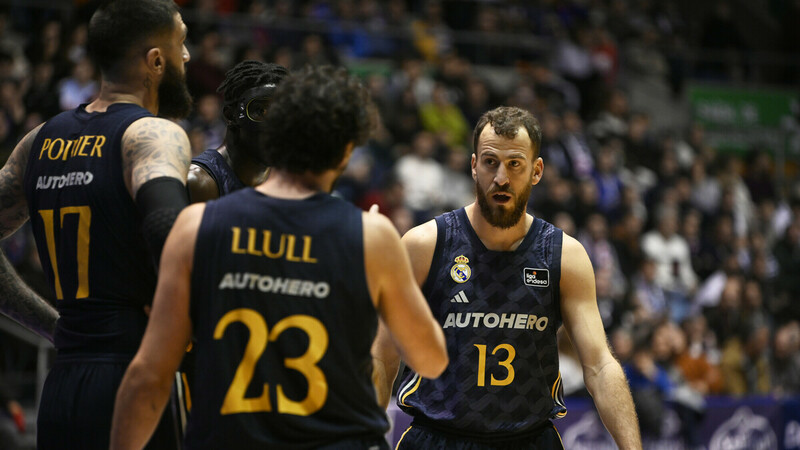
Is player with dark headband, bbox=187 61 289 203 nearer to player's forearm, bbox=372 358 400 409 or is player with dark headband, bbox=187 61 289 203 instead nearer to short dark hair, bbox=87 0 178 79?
short dark hair, bbox=87 0 178 79

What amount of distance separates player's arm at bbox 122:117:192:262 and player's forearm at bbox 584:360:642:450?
2.17m

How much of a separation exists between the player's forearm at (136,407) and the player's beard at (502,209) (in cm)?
209

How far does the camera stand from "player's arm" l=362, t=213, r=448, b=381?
3135 millimetres

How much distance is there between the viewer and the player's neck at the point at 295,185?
125 inches

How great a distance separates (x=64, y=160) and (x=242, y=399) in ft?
4.21

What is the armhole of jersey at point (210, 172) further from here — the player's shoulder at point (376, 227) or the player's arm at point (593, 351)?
the player's arm at point (593, 351)

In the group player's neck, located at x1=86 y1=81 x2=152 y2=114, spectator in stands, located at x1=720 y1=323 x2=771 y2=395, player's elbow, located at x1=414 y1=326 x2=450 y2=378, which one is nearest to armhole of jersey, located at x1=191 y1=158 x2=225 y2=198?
player's neck, located at x1=86 y1=81 x2=152 y2=114

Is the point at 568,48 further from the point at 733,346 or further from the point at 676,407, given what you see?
the point at 676,407

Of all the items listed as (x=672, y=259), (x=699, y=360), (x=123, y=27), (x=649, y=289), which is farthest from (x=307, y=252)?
(x=672, y=259)

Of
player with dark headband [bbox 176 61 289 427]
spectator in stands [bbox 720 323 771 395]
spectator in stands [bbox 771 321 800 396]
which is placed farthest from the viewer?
spectator in stands [bbox 771 321 800 396]

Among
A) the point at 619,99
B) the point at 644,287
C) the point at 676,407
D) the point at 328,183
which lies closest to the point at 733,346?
the point at 644,287

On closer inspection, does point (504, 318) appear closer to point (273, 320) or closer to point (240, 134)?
point (240, 134)

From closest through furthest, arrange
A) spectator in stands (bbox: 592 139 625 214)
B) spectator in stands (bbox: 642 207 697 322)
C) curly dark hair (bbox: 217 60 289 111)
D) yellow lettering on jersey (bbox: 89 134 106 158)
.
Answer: yellow lettering on jersey (bbox: 89 134 106 158) → curly dark hair (bbox: 217 60 289 111) → spectator in stands (bbox: 642 207 697 322) → spectator in stands (bbox: 592 139 625 214)

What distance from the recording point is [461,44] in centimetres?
1702
